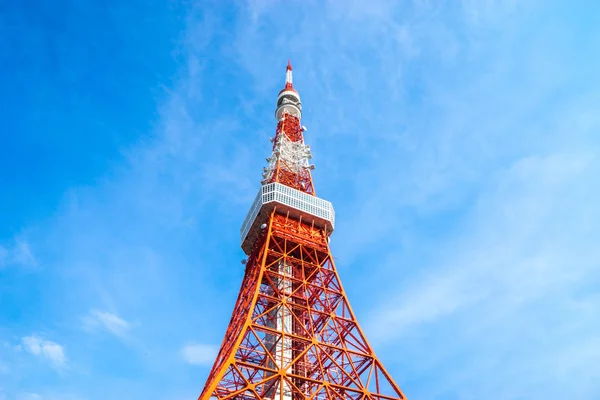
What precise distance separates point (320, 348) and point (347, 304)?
375 cm

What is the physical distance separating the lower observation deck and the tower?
0.07m

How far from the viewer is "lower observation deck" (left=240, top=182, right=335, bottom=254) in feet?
102

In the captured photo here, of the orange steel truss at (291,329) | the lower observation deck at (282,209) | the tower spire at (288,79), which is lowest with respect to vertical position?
the orange steel truss at (291,329)

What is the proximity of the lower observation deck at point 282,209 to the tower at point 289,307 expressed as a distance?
0.07m

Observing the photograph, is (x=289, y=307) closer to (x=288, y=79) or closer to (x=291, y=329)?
(x=291, y=329)

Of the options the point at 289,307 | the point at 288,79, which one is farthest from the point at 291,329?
the point at 288,79

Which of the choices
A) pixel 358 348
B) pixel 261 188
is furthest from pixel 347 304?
pixel 261 188

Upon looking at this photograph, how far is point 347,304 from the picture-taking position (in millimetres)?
27766

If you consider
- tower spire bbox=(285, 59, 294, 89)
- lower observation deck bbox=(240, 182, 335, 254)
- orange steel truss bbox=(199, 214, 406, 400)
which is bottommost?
orange steel truss bbox=(199, 214, 406, 400)

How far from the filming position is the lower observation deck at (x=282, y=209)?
31234 millimetres

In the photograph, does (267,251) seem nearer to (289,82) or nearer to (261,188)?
(261,188)

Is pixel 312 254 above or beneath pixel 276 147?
beneath

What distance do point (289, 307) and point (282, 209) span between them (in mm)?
7371

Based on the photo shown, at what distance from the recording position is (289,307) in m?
26.2
